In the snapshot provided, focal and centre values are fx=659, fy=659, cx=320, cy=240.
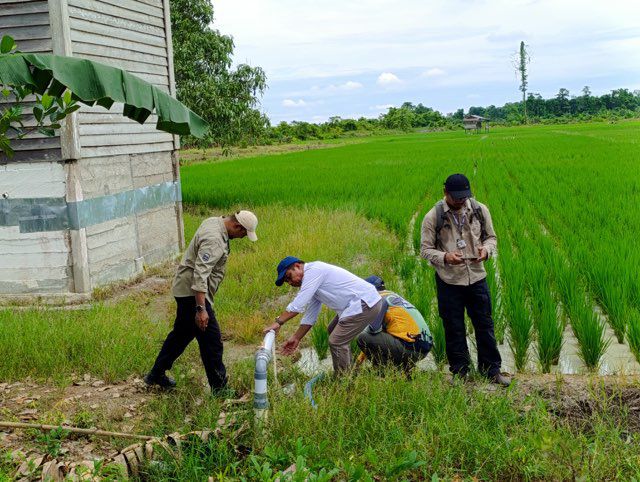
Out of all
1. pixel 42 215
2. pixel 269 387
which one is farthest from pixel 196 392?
pixel 42 215

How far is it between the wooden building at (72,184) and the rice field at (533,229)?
2.72 metres

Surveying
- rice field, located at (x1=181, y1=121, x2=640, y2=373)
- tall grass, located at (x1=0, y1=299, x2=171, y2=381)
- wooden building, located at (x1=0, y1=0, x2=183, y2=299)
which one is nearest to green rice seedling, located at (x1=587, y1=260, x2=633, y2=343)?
rice field, located at (x1=181, y1=121, x2=640, y2=373)

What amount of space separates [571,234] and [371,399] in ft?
18.6

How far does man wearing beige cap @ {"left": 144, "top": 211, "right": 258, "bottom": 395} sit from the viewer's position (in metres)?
4.28

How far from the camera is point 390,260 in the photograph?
8391 millimetres

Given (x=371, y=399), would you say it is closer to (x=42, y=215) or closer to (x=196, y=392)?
(x=196, y=392)

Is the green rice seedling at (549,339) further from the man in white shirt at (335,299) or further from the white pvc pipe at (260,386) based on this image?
the white pvc pipe at (260,386)

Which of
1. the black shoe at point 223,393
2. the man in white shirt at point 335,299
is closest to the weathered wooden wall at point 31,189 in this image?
the black shoe at point 223,393

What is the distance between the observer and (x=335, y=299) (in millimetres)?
4363

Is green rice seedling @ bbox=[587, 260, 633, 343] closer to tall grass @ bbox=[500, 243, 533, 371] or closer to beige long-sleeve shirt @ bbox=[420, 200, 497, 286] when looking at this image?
tall grass @ bbox=[500, 243, 533, 371]

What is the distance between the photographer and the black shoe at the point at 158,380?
4627 mm

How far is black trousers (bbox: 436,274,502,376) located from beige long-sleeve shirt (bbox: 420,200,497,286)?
81 mm

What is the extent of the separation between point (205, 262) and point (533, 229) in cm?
653

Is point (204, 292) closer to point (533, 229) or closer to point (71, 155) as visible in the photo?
point (71, 155)
